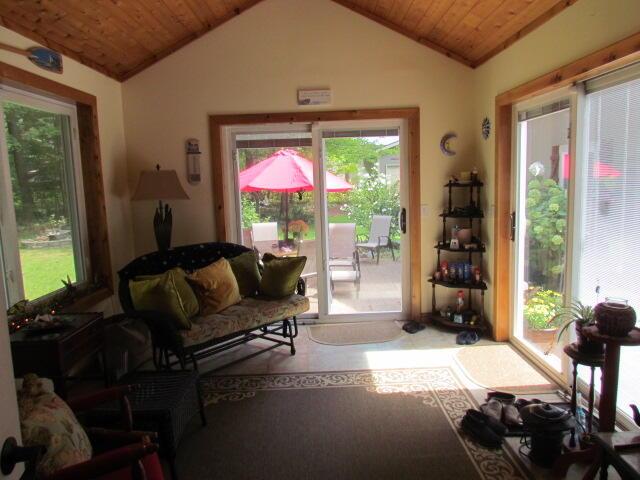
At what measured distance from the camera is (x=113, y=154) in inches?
160

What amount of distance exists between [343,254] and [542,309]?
1940mm

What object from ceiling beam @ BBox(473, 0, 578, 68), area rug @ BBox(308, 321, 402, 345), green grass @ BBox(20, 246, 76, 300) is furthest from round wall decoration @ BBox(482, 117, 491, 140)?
green grass @ BBox(20, 246, 76, 300)

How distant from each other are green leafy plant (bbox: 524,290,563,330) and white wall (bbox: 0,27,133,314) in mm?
3628

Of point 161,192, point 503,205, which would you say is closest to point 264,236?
point 161,192

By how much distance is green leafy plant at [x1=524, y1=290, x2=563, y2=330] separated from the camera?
322cm

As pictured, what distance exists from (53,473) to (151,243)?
10.4 feet

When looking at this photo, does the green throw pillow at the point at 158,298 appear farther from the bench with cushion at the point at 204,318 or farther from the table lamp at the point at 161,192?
the table lamp at the point at 161,192

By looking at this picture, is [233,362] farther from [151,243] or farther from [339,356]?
[151,243]

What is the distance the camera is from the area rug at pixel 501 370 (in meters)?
3.06

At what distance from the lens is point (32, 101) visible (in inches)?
122

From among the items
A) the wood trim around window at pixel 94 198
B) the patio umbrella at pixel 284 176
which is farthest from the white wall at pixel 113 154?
the patio umbrella at pixel 284 176

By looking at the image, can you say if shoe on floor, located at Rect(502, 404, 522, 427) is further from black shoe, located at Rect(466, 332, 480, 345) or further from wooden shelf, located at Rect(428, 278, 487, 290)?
wooden shelf, located at Rect(428, 278, 487, 290)

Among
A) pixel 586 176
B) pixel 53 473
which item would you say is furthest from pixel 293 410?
pixel 586 176

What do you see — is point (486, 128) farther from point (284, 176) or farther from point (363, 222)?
point (284, 176)
